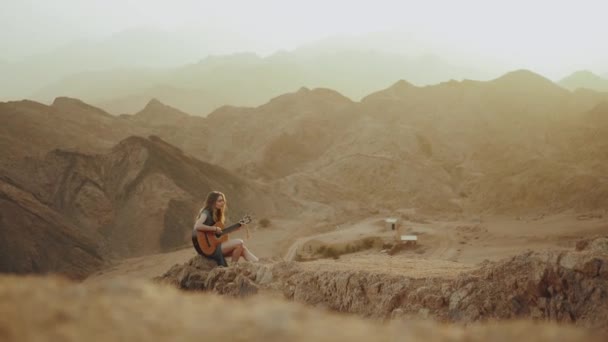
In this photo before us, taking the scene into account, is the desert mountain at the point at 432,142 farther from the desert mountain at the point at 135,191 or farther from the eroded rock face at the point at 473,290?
A: the eroded rock face at the point at 473,290

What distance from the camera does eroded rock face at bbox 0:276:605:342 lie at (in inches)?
107

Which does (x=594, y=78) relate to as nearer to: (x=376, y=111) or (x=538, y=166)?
(x=376, y=111)

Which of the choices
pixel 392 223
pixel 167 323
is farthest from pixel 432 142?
pixel 167 323

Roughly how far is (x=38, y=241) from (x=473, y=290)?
18.4 metres

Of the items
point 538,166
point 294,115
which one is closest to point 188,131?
point 294,115

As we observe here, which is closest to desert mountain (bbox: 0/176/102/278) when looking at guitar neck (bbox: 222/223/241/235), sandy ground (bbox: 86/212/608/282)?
sandy ground (bbox: 86/212/608/282)

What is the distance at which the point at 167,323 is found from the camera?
2.90 m

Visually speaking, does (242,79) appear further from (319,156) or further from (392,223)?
(392,223)

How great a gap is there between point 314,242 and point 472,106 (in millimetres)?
31401

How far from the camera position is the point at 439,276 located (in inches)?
287

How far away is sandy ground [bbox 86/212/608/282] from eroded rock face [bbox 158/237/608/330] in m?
7.86

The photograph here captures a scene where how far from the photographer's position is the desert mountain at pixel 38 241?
19.3m

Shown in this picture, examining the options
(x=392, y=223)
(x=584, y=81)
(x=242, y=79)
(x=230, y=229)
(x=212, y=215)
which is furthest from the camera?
(x=242, y=79)

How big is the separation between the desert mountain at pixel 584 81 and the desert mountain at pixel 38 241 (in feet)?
214
